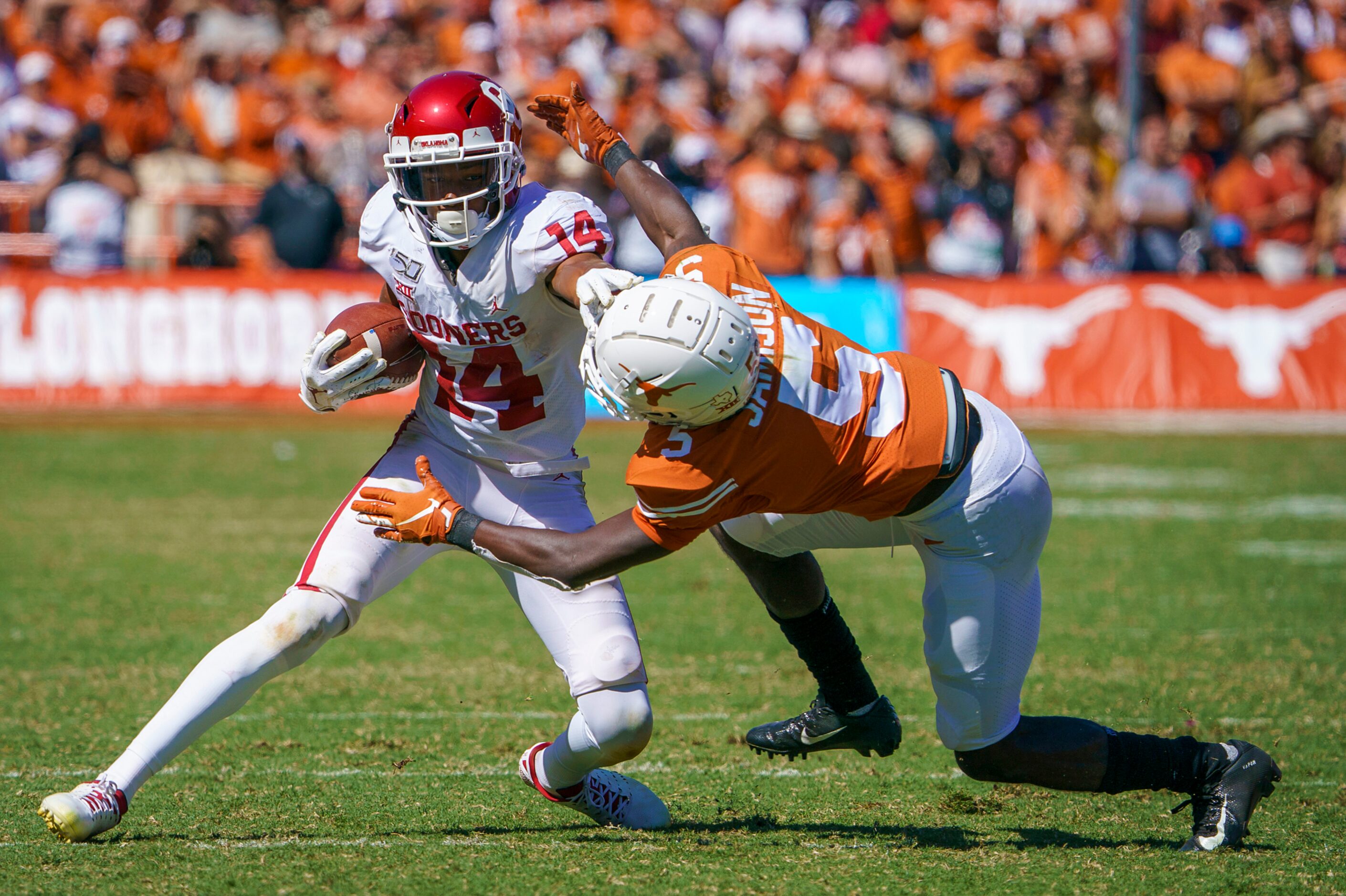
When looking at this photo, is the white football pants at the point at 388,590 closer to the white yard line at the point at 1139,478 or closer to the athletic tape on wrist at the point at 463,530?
the athletic tape on wrist at the point at 463,530

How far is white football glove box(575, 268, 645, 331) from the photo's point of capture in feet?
11.2

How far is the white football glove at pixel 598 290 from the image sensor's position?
3426 millimetres

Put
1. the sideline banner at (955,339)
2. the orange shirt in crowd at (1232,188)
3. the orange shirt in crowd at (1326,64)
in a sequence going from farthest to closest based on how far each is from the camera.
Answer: the orange shirt in crowd at (1326,64) → the orange shirt in crowd at (1232,188) → the sideline banner at (955,339)

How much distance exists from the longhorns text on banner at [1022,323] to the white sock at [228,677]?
30.4 feet

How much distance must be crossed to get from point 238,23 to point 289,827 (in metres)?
12.0

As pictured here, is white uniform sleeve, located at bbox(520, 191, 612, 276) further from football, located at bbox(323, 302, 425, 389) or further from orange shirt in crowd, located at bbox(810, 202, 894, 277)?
orange shirt in crowd, located at bbox(810, 202, 894, 277)

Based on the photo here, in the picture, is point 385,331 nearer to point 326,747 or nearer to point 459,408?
point 459,408

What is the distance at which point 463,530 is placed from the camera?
347 centimetres

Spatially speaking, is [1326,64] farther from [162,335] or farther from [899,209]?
[162,335]

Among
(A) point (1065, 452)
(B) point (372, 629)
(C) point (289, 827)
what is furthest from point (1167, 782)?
(A) point (1065, 452)

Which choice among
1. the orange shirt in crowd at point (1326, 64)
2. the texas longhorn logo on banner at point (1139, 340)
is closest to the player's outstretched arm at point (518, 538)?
the texas longhorn logo on banner at point (1139, 340)

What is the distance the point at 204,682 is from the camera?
3.66 metres

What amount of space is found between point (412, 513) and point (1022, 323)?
31.5 feet

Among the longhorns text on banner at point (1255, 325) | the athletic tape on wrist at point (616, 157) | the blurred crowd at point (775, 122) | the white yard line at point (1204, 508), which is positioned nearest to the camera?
the athletic tape on wrist at point (616, 157)
